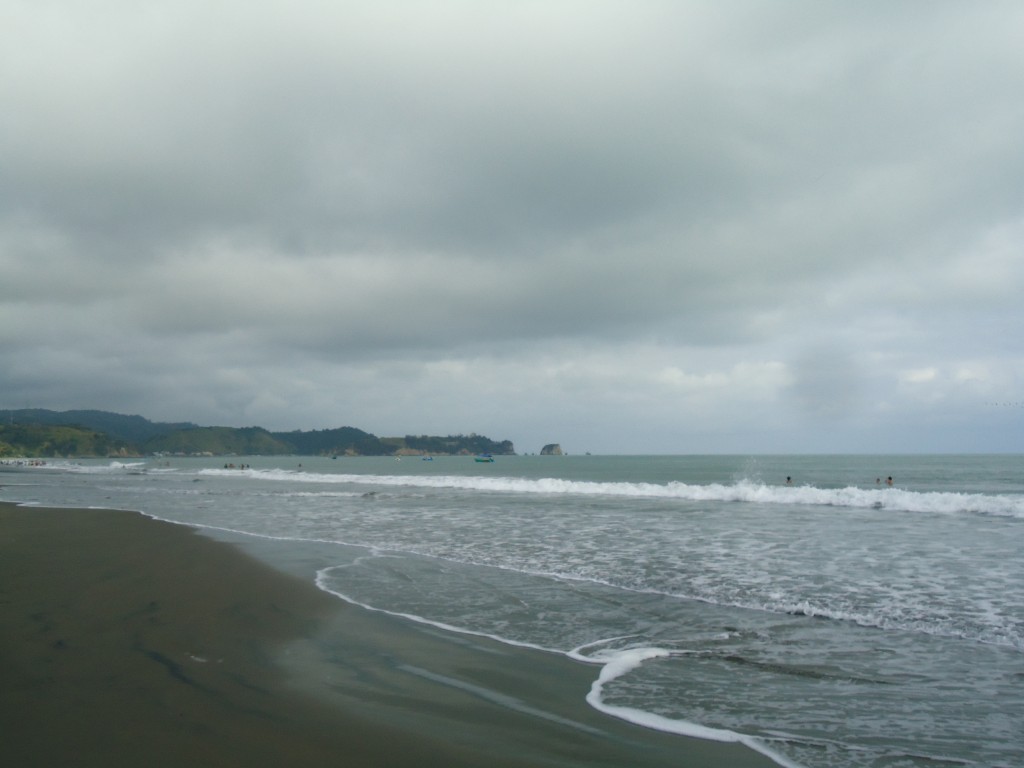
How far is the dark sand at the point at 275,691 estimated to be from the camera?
4.41 meters

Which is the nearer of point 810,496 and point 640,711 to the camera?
point 640,711

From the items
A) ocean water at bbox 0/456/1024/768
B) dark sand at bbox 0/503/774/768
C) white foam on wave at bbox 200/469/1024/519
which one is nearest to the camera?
dark sand at bbox 0/503/774/768

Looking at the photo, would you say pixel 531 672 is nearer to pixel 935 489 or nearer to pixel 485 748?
pixel 485 748

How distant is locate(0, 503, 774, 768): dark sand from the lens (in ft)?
14.5

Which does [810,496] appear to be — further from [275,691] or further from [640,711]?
[275,691]

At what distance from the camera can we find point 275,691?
5.67m

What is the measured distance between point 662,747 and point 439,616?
4.69 meters

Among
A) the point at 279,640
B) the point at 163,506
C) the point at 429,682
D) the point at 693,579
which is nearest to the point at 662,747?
the point at 429,682

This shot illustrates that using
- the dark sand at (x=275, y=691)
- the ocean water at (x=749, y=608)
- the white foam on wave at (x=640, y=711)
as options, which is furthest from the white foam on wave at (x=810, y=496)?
the dark sand at (x=275, y=691)

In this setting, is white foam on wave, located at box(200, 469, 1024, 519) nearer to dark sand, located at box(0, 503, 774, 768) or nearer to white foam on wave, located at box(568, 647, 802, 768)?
white foam on wave, located at box(568, 647, 802, 768)

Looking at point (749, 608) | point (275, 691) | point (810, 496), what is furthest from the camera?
point (810, 496)

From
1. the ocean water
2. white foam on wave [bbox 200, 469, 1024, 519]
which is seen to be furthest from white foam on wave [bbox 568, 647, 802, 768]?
white foam on wave [bbox 200, 469, 1024, 519]

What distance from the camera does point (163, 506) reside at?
95.4 ft

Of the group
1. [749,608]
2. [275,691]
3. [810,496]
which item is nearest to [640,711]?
[275,691]
